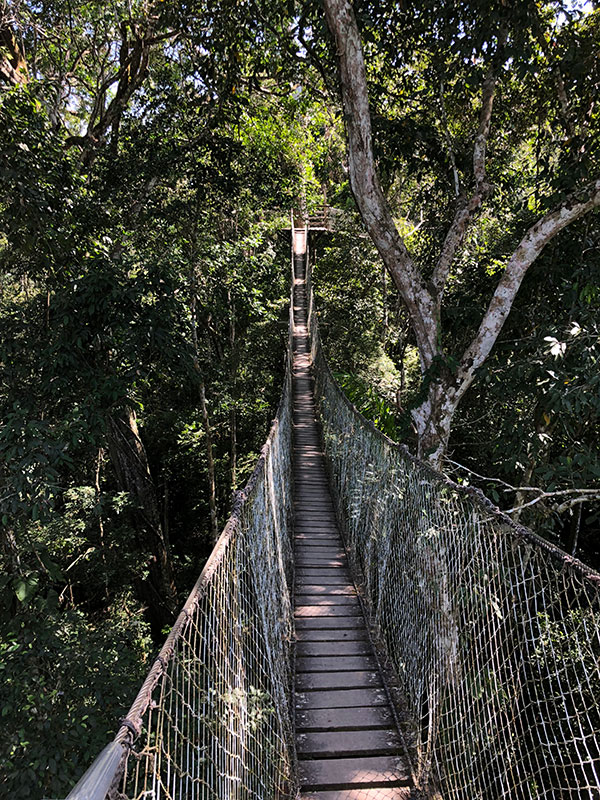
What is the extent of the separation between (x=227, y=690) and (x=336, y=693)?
843mm

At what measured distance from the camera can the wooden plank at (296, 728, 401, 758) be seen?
1681 mm

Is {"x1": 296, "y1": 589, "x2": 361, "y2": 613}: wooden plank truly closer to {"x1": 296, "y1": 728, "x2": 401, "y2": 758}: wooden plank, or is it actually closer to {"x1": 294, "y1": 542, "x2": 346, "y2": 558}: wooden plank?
{"x1": 294, "y1": 542, "x2": 346, "y2": 558}: wooden plank

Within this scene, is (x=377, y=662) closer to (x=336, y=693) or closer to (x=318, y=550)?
(x=336, y=693)

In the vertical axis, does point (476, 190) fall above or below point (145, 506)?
above

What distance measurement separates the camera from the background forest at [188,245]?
2596 mm

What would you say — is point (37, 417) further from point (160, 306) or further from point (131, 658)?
point (131, 658)

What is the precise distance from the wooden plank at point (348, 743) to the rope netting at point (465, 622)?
0.29 feet

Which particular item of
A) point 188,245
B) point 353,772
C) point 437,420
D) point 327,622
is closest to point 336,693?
point 353,772

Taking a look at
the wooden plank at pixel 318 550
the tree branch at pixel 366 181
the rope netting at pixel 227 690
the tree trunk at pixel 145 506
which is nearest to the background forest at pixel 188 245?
the tree trunk at pixel 145 506

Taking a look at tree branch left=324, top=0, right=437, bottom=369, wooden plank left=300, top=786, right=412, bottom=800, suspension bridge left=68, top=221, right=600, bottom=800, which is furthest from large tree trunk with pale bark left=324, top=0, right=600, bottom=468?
wooden plank left=300, top=786, right=412, bottom=800

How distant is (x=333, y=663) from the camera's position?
2074mm

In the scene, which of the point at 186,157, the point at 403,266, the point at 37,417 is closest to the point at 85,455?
the point at 37,417

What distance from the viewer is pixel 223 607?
126 cm

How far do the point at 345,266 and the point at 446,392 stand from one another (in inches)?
185
